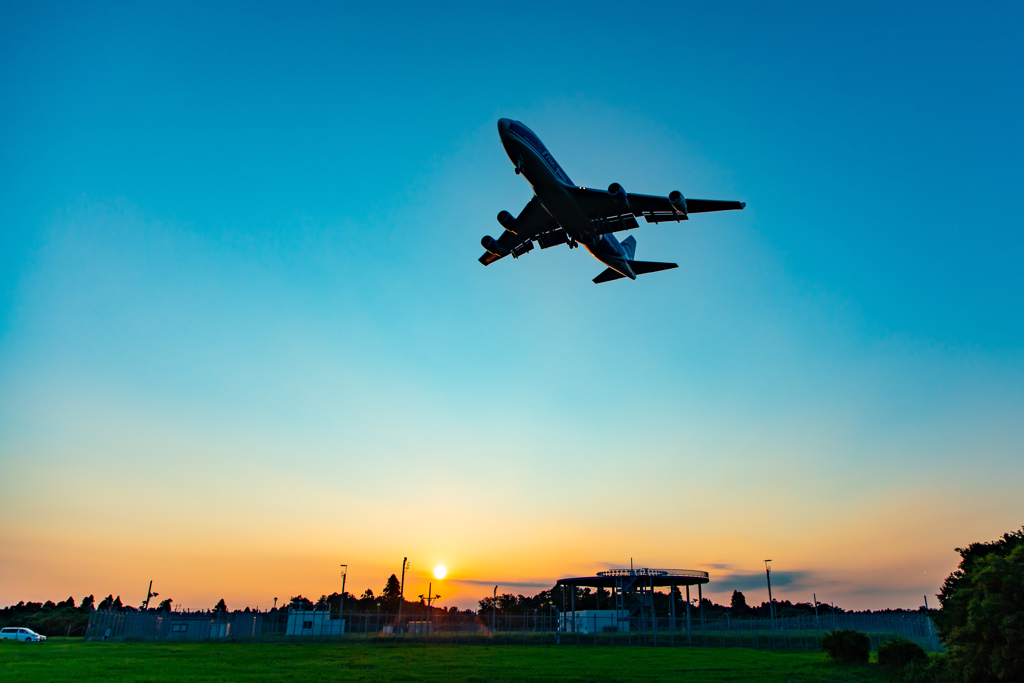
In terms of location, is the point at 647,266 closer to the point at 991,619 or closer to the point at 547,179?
the point at 547,179

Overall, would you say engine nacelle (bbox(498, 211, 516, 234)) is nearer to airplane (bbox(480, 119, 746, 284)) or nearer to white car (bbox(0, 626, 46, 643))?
airplane (bbox(480, 119, 746, 284))

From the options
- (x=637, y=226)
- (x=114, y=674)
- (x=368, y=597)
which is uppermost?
(x=637, y=226)

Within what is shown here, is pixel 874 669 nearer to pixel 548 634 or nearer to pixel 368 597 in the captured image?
pixel 548 634

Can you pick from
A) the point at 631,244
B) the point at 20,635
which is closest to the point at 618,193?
the point at 631,244

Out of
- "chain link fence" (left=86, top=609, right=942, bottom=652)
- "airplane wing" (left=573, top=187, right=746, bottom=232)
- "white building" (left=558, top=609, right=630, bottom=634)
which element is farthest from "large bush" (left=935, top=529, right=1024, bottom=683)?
"white building" (left=558, top=609, right=630, bottom=634)

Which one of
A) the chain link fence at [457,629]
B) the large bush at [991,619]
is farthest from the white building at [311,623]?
the large bush at [991,619]

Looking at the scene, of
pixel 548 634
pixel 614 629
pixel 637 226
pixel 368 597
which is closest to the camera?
pixel 637 226

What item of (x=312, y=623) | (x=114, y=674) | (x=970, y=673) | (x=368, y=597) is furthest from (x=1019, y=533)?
(x=368, y=597)
